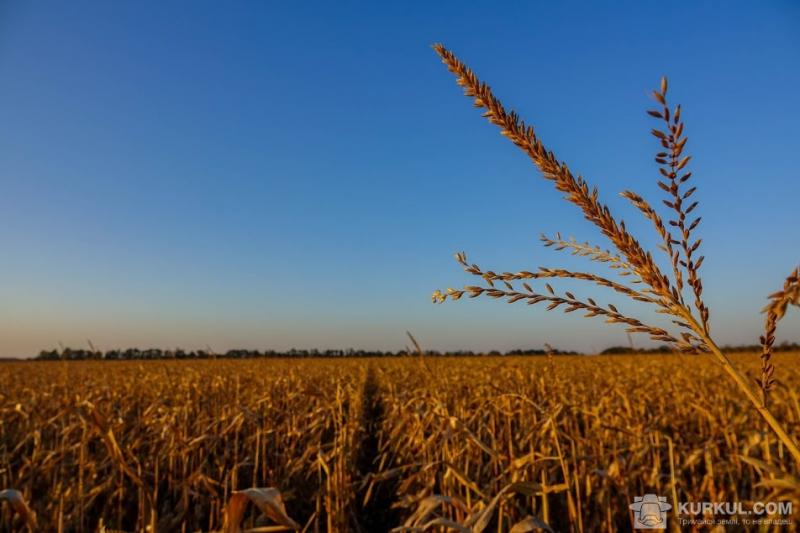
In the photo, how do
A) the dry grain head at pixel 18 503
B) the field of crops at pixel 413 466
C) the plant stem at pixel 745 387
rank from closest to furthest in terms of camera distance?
the plant stem at pixel 745 387 < the dry grain head at pixel 18 503 < the field of crops at pixel 413 466

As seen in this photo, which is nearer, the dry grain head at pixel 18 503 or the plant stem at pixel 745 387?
the plant stem at pixel 745 387

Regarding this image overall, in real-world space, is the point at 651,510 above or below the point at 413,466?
above

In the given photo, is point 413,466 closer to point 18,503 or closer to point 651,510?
point 651,510

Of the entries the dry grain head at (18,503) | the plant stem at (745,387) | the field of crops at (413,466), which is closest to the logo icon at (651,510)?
the field of crops at (413,466)

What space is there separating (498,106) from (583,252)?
314 mm

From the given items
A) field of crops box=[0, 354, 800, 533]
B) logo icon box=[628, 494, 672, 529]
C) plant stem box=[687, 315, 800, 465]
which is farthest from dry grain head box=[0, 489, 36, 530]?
logo icon box=[628, 494, 672, 529]

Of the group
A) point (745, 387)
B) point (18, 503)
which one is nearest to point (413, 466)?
point (18, 503)

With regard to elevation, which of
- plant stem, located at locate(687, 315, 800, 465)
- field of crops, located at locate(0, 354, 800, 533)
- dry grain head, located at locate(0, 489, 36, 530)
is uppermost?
plant stem, located at locate(687, 315, 800, 465)

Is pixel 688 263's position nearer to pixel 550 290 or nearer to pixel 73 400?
pixel 550 290

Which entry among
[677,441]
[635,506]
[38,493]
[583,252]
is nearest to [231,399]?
[38,493]

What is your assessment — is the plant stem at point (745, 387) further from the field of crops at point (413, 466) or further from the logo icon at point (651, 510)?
the logo icon at point (651, 510)

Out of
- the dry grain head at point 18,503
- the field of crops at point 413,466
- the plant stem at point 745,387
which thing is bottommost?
the field of crops at point 413,466

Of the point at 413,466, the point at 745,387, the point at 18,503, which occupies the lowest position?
the point at 413,466

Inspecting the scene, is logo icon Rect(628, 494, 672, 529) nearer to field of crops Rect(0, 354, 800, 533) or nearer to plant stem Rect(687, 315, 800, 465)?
field of crops Rect(0, 354, 800, 533)
